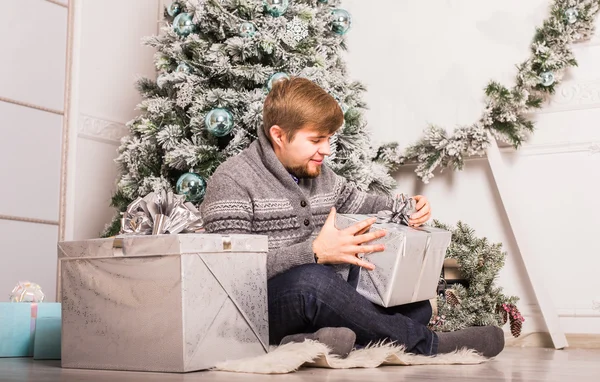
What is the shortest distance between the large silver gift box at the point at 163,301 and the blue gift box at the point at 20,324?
0.41 m

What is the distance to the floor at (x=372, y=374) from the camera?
1329 mm

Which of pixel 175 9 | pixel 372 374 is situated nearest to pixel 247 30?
pixel 175 9

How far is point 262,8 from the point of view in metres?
2.39

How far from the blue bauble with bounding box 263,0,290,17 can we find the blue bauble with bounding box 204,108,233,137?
1.22ft

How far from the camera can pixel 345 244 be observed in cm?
157

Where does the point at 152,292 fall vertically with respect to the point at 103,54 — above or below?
below

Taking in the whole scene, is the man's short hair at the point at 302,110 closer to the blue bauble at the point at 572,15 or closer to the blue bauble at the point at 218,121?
the blue bauble at the point at 218,121

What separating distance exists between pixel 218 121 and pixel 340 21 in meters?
0.60

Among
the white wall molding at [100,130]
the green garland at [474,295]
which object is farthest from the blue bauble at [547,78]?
the white wall molding at [100,130]

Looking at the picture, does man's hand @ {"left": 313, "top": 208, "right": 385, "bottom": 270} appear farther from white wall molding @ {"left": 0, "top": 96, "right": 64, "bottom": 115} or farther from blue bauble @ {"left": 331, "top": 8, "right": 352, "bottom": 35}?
white wall molding @ {"left": 0, "top": 96, "right": 64, "bottom": 115}

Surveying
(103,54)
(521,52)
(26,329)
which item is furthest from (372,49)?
(26,329)

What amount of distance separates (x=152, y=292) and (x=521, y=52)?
5.93 feet

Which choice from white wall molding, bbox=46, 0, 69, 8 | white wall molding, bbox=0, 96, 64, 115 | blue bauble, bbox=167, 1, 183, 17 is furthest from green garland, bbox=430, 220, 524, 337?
white wall molding, bbox=46, 0, 69, 8

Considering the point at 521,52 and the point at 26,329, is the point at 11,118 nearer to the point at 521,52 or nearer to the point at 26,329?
the point at 26,329
